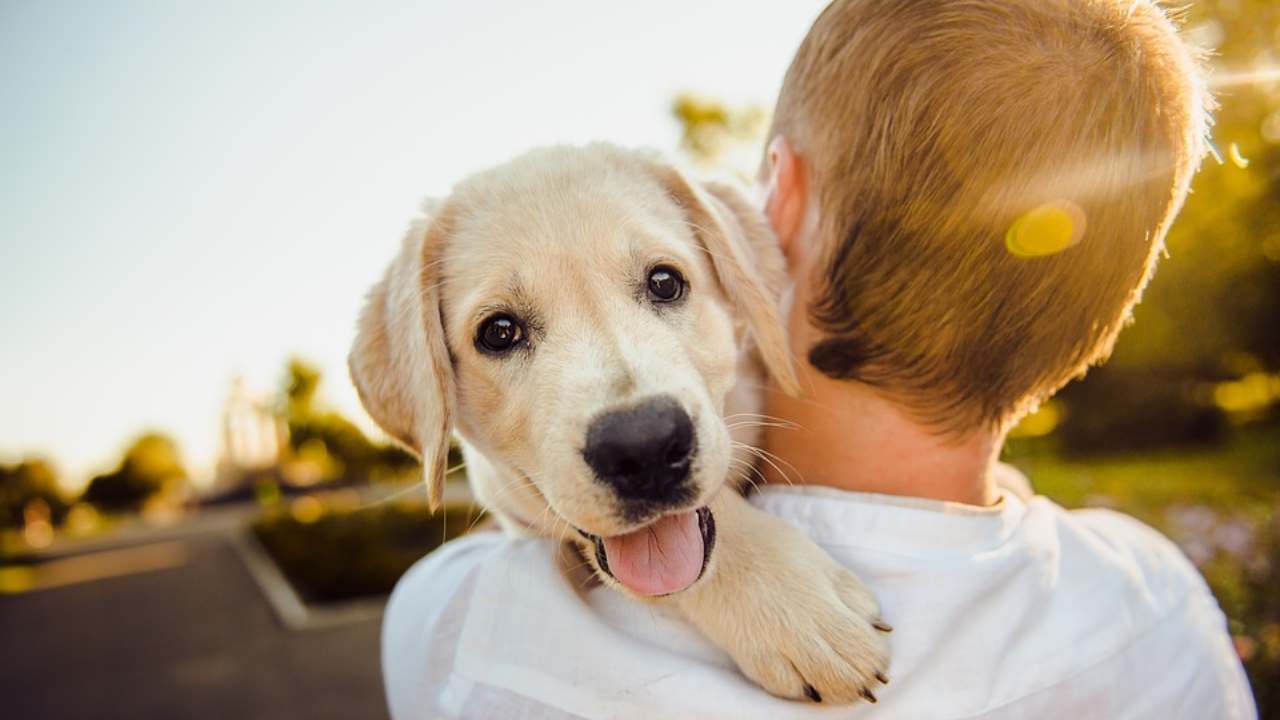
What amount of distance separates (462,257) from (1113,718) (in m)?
2.21

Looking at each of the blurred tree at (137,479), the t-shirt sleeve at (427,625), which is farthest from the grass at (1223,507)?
the blurred tree at (137,479)

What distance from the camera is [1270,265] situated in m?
18.9

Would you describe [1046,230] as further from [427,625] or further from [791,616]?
[427,625]

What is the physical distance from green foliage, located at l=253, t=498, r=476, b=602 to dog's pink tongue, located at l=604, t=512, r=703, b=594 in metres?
11.7

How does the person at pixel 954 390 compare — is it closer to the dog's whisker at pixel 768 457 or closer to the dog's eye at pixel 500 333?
the dog's whisker at pixel 768 457

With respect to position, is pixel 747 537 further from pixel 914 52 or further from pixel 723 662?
pixel 914 52

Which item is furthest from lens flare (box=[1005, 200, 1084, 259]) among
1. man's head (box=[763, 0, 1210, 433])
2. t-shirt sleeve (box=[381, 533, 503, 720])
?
t-shirt sleeve (box=[381, 533, 503, 720])

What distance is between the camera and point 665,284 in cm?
264

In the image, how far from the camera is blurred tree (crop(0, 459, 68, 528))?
115ft

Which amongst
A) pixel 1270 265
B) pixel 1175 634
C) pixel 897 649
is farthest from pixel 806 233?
pixel 1270 265

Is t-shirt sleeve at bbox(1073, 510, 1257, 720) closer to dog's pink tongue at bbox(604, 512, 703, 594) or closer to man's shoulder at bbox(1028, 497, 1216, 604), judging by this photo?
man's shoulder at bbox(1028, 497, 1216, 604)

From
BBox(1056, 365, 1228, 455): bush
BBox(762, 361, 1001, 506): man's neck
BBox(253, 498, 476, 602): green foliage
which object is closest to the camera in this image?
BBox(762, 361, 1001, 506): man's neck

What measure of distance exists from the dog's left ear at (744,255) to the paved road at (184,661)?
351 inches

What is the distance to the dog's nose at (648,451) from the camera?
206 cm
